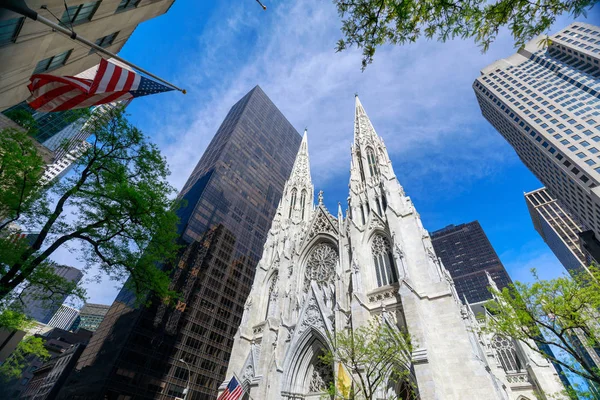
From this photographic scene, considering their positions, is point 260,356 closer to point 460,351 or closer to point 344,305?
point 344,305

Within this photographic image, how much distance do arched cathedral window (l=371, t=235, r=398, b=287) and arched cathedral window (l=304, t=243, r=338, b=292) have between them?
4783 millimetres

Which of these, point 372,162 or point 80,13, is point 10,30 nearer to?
point 80,13

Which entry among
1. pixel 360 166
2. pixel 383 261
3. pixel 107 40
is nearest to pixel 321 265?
pixel 383 261

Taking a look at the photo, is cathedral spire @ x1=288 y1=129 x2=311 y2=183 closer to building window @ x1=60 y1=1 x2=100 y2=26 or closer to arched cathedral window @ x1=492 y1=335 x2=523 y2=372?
building window @ x1=60 y1=1 x2=100 y2=26

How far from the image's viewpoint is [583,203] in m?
45.1

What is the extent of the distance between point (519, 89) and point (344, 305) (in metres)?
70.6

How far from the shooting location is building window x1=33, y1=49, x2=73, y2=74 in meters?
11.6

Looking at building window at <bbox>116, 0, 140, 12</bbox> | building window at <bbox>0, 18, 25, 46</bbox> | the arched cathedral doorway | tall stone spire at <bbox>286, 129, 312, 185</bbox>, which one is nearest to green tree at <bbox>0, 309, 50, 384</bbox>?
building window at <bbox>0, 18, 25, 46</bbox>

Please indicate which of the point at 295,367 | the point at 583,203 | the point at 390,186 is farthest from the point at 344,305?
the point at 583,203

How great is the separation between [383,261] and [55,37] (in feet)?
76.0

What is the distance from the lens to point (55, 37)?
35.2 feet

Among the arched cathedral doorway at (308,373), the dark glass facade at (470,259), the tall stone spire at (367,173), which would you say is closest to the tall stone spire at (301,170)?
the tall stone spire at (367,173)

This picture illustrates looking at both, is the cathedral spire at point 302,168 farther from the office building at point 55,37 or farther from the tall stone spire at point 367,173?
the office building at point 55,37

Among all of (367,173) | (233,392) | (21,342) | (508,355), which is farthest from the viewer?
(508,355)
